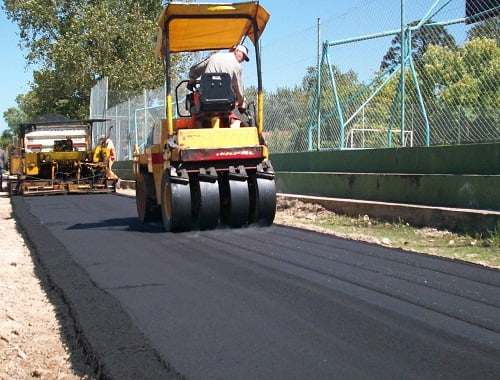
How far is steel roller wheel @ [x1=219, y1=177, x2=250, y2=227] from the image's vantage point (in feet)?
29.5

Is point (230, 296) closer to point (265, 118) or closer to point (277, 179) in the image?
point (277, 179)

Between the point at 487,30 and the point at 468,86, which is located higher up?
the point at 487,30

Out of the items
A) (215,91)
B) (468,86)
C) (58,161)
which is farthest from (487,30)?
(58,161)

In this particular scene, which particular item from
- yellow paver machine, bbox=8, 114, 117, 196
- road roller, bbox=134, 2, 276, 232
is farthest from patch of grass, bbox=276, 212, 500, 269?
yellow paver machine, bbox=8, 114, 117, 196

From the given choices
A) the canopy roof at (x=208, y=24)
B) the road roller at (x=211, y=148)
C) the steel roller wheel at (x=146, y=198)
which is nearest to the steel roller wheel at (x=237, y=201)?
the road roller at (x=211, y=148)

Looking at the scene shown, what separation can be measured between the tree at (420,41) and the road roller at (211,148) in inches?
106

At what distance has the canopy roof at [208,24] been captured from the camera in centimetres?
888

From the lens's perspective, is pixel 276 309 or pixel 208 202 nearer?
pixel 276 309

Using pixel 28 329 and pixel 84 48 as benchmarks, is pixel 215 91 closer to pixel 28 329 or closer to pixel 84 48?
pixel 28 329

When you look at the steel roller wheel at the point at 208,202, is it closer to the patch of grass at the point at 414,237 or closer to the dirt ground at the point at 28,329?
the patch of grass at the point at 414,237

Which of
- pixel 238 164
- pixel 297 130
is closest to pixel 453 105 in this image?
pixel 238 164

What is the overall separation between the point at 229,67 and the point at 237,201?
1932 mm

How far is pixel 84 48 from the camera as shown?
3547 cm

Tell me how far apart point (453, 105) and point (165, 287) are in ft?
19.9
